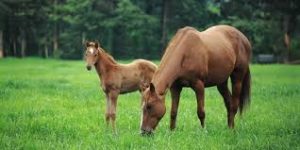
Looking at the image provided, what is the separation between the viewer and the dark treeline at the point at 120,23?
5750 centimetres

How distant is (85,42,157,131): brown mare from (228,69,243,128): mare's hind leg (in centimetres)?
193

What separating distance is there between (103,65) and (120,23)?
169 feet

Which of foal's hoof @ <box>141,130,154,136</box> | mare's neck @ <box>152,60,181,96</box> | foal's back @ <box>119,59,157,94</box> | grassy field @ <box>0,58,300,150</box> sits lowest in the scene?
grassy field @ <box>0,58,300,150</box>

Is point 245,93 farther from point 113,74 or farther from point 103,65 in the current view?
point 103,65

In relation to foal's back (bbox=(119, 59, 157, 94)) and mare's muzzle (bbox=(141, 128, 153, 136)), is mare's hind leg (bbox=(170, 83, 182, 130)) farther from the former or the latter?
foal's back (bbox=(119, 59, 157, 94))

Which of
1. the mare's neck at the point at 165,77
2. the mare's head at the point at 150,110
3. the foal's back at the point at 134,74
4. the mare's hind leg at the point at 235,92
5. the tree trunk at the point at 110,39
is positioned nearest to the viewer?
the mare's head at the point at 150,110

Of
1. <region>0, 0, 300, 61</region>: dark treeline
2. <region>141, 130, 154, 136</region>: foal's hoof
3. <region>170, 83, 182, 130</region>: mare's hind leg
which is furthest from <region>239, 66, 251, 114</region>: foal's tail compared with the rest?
<region>0, 0, 300, 61</region>: dark treeline

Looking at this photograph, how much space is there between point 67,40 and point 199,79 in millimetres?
57690

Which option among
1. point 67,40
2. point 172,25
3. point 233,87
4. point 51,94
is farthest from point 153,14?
point 233,87

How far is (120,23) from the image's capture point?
62.5 metres

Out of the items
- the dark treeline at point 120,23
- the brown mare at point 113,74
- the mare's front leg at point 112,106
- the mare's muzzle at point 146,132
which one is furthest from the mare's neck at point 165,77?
the dark treeline at point 120,23

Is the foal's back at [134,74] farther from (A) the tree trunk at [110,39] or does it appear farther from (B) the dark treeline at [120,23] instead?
(A) the tree trunk at [110,39]

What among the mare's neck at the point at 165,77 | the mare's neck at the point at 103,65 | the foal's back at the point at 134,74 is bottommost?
the foal's back at the point at 134,74

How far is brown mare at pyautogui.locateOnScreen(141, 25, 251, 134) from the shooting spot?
9.27 m
